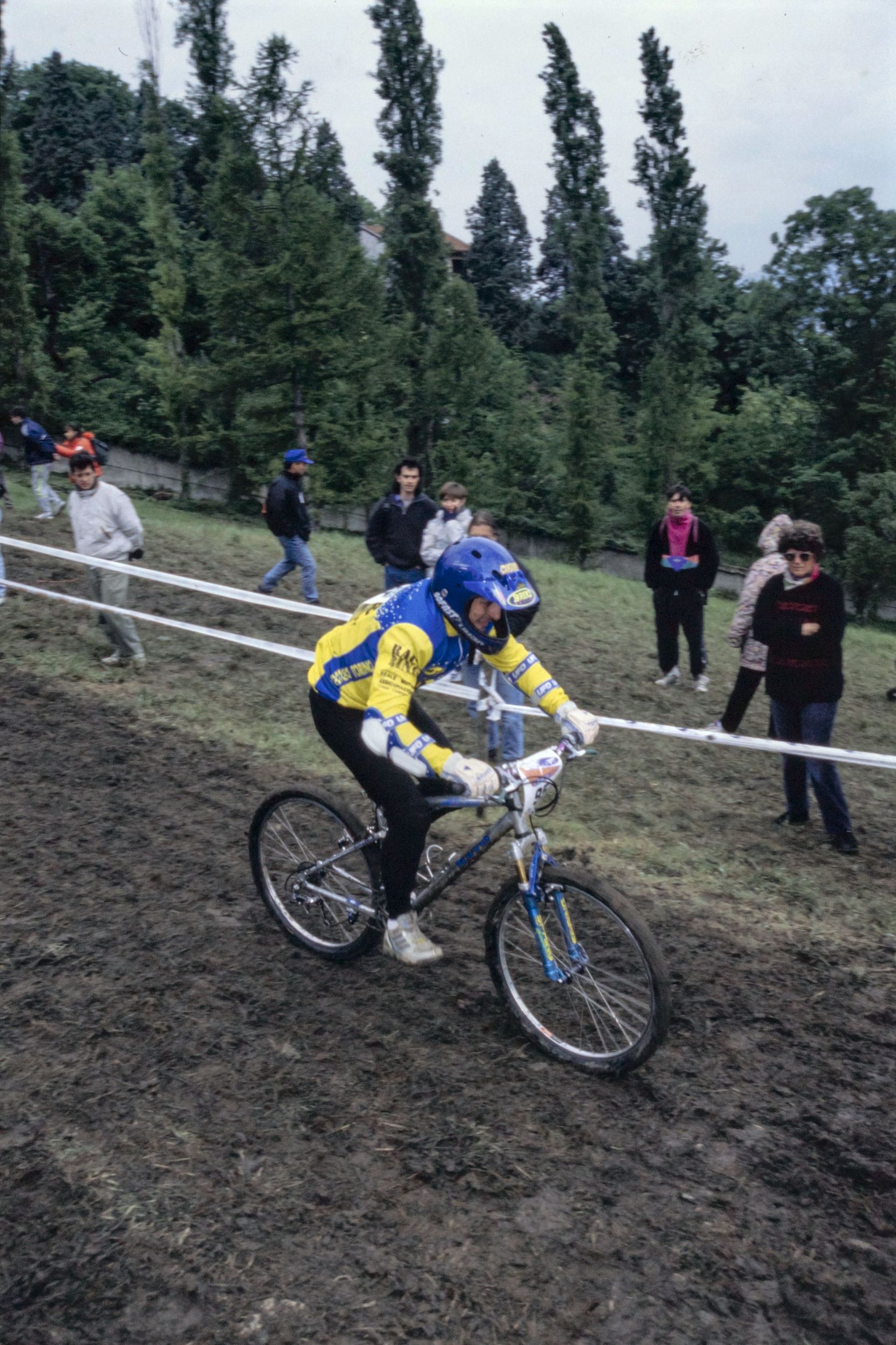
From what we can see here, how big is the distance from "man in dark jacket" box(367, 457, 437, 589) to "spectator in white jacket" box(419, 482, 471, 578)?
15.9 inches

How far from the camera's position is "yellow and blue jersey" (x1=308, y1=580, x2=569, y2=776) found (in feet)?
14.4

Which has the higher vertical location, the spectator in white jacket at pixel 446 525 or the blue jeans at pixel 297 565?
the spectator in white jacket at pixel 446 525

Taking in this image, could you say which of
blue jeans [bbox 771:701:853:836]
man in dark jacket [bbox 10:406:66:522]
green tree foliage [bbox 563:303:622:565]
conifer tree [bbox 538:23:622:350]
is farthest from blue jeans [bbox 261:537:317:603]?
conifer tree [bbox 538:23:622:350]

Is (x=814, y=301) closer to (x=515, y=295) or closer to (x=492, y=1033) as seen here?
(x=515, y=295)

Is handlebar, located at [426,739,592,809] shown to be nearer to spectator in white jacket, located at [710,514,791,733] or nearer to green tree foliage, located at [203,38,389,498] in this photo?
spectator in white jacket, located at [710,514,791,733]

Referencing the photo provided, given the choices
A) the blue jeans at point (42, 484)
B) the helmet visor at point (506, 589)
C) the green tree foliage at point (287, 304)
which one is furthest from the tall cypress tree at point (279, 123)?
the helmet visor at point (506, 589)

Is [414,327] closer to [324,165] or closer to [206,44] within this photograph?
[324,165]

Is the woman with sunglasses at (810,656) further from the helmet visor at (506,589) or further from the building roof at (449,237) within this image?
the building roof at (449,237)

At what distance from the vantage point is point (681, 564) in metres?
10.9

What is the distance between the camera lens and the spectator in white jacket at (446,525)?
973 centimetres

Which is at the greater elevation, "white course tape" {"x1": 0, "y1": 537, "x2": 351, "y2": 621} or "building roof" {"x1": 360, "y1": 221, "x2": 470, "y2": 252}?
"building roof" {"x1": 360, "y1": 221, "x2": 470, "y2": 252}

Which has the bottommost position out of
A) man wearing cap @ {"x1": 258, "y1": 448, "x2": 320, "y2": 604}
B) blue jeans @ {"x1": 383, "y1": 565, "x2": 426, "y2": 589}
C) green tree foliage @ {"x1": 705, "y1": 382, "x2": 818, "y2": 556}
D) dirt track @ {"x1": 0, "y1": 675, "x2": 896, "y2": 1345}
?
dirt track @ {"x1": 0, "y1": 675, "x2": 896, "y2": 1345}

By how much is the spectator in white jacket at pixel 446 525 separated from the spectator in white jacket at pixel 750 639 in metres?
2.56

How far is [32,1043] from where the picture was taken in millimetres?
4695
